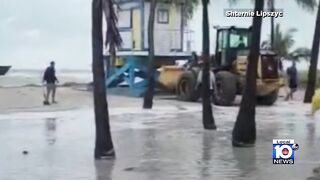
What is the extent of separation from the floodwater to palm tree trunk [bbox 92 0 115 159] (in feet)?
1.09

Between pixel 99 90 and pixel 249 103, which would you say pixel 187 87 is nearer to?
pixel 249 103

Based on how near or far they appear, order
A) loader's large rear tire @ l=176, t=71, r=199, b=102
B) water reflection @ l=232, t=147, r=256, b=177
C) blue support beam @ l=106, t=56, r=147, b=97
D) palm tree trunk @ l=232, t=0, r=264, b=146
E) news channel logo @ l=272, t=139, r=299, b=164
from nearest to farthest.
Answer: news channel logo @ l=272, t=139, r=299, b=164 → water reflection @ l=232, t=147, r=256, b=177 → palm tree trunk @ l=232, t=0, r=264, b=146 → loader's large rear tire @ l=176, t=71, r=199, b=102 → blue support beam @ l=106, t=56, r=147, b=97

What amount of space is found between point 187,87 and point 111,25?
65.8 ft

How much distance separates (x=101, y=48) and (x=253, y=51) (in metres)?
3.76

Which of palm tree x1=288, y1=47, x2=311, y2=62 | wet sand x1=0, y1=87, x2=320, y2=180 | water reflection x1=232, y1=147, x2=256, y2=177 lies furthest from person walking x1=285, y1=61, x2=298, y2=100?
water reflection x1=232, y1=147, x2=256, y2=177

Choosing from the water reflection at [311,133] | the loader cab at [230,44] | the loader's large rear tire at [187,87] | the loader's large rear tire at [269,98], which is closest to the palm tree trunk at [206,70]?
the water reflection at [311,133]

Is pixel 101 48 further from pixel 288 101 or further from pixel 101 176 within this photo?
pixel 288 101

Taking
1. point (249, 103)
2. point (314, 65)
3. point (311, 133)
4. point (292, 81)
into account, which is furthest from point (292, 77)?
point (249, 103)

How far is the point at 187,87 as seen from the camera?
34.3 m

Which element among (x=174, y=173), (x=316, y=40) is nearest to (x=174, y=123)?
(x=174, y=173)

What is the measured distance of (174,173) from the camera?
497 inches

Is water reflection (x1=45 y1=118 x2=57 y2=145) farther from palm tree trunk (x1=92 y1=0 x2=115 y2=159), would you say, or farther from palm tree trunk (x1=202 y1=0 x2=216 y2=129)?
palm tree trunk (x1=202 y1=0 x2=216 y2=129)

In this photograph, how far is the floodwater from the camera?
41.7 feet

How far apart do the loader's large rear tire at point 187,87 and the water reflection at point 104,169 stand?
19.6 m
